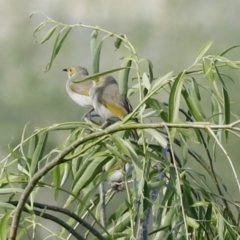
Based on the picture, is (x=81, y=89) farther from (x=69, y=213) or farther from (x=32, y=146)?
(x=69, y=213)

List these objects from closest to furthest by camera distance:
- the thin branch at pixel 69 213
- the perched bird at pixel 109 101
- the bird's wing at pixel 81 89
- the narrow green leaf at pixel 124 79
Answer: the thin branch at pixel 69 213 → the narrow green leaf at pixel 124 79 → the perched bird at pixel 109 101 → the bird's wing at pixel 81 89

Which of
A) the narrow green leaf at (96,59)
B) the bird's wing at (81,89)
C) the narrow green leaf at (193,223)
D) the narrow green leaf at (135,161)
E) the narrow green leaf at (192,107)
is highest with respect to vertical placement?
the narrow green leaf at (96,59)

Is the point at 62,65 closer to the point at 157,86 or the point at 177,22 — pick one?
the point at 177,22

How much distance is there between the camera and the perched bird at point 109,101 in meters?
1.44

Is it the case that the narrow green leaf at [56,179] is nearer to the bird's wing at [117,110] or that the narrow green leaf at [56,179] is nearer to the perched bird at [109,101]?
the perched bird at [109,101]

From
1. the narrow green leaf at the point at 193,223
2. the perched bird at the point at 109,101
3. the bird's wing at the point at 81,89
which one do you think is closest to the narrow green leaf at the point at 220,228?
the narrow green leaf at the point at 193,223

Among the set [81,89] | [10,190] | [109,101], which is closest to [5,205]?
[10,190]

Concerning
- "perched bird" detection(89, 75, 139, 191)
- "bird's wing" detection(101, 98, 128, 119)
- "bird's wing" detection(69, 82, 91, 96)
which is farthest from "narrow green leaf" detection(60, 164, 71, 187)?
"bird's wing" detection(69, 82, 91, 96)

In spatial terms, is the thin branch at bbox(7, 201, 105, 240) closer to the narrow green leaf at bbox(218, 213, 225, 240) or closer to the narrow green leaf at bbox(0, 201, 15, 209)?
the narrow green leaf at bbox(0, 201, 15, 209)

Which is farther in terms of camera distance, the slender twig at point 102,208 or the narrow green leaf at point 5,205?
the slender twig at point 102,208

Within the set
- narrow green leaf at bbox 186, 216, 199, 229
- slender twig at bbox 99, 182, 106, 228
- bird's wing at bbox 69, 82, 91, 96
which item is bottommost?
slender twig at bbox 99, 182, 106, 228

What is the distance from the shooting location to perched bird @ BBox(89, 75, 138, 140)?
144 centimetres

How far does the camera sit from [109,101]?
158 centimetres

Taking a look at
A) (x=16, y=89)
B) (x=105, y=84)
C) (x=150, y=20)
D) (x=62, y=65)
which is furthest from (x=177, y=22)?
(x=105, y=84)
